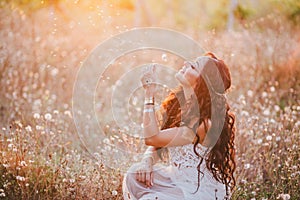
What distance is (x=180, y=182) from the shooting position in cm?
317

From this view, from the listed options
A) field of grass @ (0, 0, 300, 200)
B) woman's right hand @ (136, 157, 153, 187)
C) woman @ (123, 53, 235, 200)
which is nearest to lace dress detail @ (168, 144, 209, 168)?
woman @ (123, 53, 235, 200)

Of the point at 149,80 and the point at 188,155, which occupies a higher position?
the point at 149,80

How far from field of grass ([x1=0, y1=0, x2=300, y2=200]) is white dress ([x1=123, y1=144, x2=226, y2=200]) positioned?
1.08 ft

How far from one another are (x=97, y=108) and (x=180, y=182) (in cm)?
259

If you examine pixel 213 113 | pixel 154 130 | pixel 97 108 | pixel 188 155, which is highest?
pixel 97 108

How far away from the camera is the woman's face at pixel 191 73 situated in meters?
3.17

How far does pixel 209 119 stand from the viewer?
3.21 m

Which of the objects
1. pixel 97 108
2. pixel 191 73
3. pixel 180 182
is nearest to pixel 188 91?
pixel 191 73

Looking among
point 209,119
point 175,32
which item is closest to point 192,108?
point 209,119

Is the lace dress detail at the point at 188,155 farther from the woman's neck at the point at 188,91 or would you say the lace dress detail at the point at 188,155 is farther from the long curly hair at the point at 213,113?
the woman's neck at the point at 188,91

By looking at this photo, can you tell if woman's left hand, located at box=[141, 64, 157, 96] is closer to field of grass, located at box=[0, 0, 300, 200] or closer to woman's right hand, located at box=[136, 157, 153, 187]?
woman's right hand, located at box=[136, 157, 153, 187]

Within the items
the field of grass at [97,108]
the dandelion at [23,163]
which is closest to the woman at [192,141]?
the field of grass at [97,108]

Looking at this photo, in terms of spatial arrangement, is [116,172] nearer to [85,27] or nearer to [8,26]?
[85,27]

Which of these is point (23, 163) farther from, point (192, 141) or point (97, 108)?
point (97, 108)
